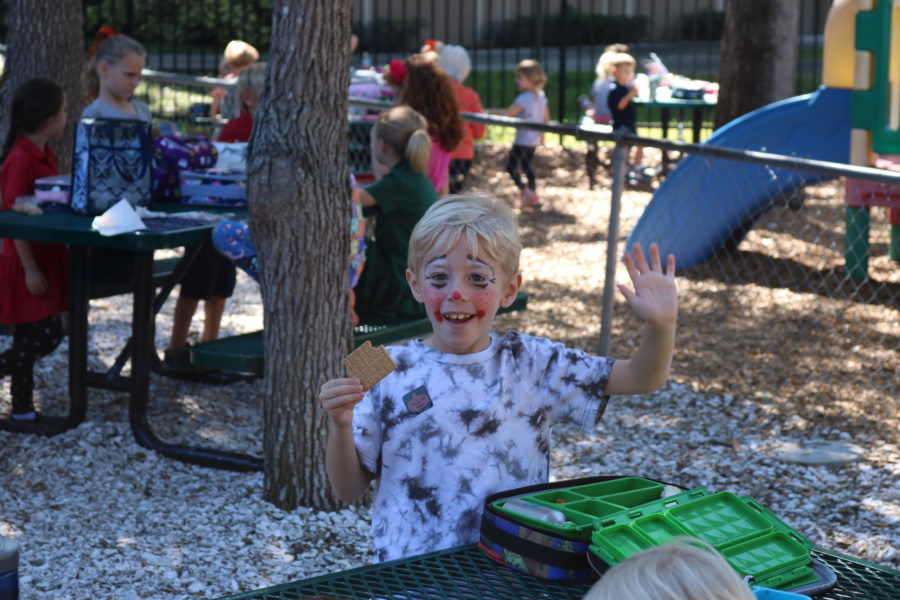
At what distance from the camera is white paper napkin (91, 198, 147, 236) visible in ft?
15.1

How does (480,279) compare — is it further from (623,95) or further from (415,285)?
(623,95)

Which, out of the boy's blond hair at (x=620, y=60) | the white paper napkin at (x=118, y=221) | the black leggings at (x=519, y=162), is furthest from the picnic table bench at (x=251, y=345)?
the boy's blond hair at (x=620, y=60)

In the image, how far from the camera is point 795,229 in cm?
996

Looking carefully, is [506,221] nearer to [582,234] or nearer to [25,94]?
[25,94]

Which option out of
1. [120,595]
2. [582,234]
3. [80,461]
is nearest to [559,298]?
[582,234]

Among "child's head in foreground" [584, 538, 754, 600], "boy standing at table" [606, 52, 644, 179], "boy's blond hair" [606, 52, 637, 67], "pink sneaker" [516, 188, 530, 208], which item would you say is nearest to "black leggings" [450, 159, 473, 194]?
"pink sneaker" [516, 188, 530, 208]

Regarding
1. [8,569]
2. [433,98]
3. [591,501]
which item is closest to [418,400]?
[591,501]

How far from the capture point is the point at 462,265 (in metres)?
2.29

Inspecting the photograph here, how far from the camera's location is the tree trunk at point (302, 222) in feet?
13.7

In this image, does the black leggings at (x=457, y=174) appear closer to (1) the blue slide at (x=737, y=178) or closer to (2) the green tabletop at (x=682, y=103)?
(1) the blue slide at (x=737, y=178)

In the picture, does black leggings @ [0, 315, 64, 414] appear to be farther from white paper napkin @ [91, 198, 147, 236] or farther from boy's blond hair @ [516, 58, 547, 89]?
boy's blond hair @ [516, 58, 547, 89]

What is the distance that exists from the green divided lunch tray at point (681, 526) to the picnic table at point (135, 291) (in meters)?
2.86

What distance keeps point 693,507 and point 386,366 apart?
0.57 meters

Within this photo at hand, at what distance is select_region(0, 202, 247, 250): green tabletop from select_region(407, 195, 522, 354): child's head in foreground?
8.14ft
